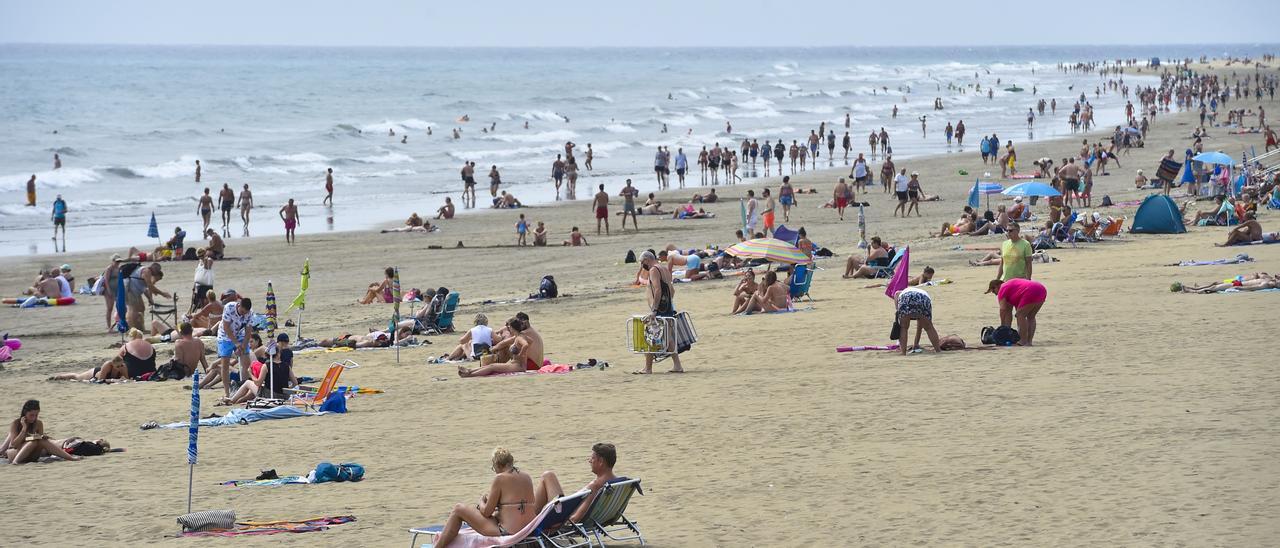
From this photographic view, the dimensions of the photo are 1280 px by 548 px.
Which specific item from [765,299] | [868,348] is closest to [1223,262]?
[765,299]

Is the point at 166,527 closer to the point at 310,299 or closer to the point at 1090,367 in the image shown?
the point at 1090,367

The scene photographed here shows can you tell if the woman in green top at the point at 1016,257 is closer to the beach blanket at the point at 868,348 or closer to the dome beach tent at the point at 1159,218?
the beach blanket at the point at 868,348

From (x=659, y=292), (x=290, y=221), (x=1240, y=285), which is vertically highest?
(x=659, y=292)

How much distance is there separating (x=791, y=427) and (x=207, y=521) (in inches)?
172

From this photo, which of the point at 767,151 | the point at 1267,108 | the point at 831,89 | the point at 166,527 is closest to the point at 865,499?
the point at 166,527

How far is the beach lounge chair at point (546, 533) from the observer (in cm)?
796

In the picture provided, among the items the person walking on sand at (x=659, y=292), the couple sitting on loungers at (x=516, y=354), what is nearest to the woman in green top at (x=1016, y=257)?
the person walking on sand at (x=659, y=292)

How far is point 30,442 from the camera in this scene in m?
11.4

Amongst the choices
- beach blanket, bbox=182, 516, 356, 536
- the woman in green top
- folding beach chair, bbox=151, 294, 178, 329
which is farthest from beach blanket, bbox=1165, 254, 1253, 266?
beach blanket, bbox=182, 516, 356, 536

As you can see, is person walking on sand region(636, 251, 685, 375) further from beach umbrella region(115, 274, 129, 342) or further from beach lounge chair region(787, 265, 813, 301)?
beach umbrella region(115, 274, 129, 342)

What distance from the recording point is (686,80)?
130375 millimetres

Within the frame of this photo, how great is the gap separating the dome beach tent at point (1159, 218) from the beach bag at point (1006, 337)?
11.3m

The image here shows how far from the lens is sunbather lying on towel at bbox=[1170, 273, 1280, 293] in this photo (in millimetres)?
16250

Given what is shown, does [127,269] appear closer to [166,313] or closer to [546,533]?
[166,313]
